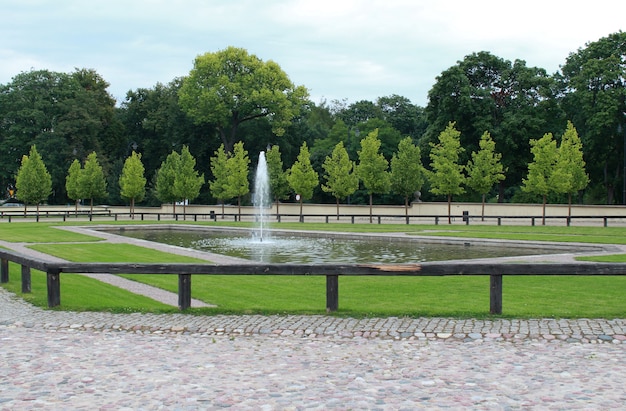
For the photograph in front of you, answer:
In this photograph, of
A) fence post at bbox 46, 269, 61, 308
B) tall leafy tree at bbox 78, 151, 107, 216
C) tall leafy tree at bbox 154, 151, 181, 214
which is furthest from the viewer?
tall leafy tree at bbox 78, 151, 107, 216

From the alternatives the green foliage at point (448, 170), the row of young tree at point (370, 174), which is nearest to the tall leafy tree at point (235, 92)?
the row of young tree at point (370, 174)

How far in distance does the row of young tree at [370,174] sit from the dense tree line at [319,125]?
0.28 m

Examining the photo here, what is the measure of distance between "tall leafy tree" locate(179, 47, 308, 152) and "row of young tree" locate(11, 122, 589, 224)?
9.45m

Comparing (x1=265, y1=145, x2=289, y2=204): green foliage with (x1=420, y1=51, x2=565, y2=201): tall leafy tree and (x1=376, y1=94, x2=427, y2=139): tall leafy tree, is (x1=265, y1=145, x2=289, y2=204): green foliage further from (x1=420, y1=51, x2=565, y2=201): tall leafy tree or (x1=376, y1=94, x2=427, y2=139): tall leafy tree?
(x1=376, y1=94, x2=427, y2=139): tall leafy tree

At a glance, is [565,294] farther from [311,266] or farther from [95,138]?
[95,138]

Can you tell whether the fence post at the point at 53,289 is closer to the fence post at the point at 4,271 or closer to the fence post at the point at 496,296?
the fence post at the point at 4,271

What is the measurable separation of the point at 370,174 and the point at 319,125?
35417 millimetres

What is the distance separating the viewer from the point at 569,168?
45.7 meters

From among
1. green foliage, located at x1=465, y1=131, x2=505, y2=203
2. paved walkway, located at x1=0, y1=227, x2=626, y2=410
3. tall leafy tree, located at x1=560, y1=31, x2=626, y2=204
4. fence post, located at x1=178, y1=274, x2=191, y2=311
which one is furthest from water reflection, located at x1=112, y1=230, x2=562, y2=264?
tall leafy tree, located at x1=560, y1=31, x2=626, y2=204

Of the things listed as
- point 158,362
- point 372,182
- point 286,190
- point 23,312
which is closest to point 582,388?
point 158,362

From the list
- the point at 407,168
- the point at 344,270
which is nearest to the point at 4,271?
the point at 344,270

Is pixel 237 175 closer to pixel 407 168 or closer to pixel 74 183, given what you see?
pixel 407 168

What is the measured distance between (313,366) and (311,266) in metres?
2.87

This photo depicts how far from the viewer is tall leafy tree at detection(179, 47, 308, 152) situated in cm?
6656
